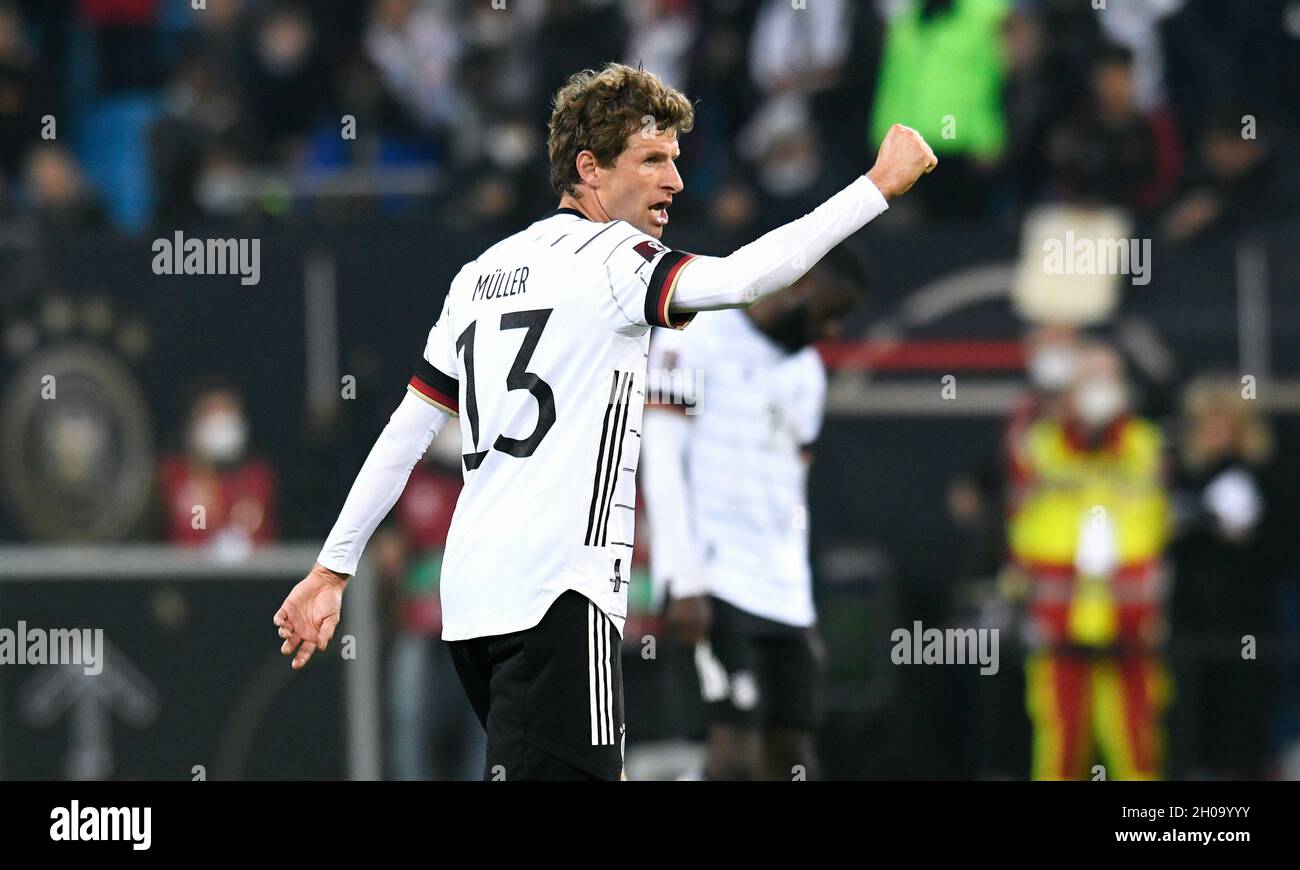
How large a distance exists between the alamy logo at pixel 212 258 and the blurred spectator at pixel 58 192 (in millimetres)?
591

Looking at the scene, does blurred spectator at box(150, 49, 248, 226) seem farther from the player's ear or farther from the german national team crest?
the german national team crest

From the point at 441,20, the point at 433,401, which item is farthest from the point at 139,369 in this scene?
the point at 433,401

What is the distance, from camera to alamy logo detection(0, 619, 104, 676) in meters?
10.5

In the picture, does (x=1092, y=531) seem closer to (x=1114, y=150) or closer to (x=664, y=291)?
(x=1114, y=150)

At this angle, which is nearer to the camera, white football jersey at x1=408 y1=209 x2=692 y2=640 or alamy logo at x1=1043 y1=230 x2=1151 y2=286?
white football jersey at x1=408 y1=209 x2=692 y2=640

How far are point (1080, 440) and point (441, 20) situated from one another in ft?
16.2

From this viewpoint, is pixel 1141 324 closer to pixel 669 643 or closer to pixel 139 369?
pixel 669 643

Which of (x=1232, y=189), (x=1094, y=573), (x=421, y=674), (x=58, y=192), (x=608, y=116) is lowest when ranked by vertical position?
(x=421, y=674)

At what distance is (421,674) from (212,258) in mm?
2449

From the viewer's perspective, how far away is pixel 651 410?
7652 millimetres

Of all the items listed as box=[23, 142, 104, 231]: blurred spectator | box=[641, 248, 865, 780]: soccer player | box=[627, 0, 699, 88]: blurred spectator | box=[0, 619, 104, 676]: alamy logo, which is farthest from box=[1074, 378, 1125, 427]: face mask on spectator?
box=[23, 142, 104, 231]: blurred spectator

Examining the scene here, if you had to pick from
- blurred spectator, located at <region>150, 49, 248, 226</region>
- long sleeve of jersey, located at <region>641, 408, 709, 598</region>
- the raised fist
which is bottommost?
long sleeve of jersey, located at <region>641, 408, 709, 598</region>

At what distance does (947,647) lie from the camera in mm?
10539
